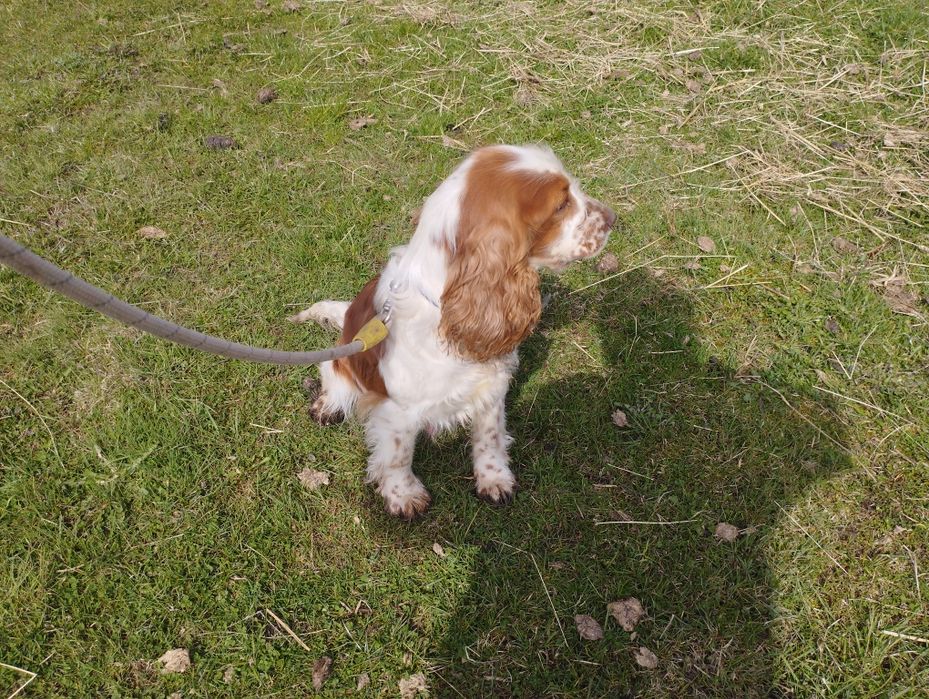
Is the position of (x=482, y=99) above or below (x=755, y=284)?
above

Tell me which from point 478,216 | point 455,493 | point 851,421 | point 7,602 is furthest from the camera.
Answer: point 851,421

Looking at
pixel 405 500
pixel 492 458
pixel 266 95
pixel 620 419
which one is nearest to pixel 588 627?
pixel 492 458

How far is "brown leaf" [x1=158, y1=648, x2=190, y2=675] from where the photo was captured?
2805 millimetres

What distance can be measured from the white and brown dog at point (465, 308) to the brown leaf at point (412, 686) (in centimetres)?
80

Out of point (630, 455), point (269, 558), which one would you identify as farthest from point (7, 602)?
point (630, 455)

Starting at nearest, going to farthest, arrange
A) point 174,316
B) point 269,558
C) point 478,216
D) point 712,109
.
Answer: point 478,216
point 269,558
point 174,316
point 712,109

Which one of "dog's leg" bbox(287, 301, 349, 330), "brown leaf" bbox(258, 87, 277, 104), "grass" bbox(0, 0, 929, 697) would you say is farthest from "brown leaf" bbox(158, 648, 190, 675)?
"brown leaf" bbox(258, 87, 277, 104)

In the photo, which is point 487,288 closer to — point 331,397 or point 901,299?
point 331,397

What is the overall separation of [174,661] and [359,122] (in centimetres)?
449

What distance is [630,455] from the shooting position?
3600mm

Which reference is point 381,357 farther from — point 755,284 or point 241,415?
point 755,284

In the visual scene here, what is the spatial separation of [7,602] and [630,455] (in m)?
3.28

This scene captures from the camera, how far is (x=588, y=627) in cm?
297

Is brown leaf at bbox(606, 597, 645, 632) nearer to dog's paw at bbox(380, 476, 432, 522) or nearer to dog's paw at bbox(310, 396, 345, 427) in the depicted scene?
dog's paw at bbox(380, 476, 432, 522)
